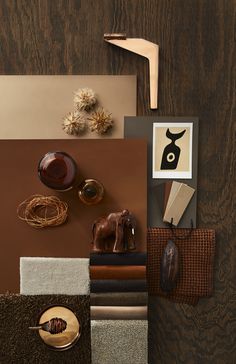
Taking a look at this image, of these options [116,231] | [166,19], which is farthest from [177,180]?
[166,19]

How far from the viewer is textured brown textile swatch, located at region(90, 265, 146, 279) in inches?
44.9

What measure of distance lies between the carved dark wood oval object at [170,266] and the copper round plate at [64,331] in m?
0.31

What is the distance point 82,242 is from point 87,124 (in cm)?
38

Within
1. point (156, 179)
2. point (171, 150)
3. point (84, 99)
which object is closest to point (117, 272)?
point (156, 179)

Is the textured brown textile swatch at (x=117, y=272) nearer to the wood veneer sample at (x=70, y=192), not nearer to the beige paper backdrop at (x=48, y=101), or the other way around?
the wood veneer sample at (x=70, y=192)

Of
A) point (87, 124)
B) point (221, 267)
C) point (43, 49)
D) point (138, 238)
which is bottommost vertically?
point (221, 267)

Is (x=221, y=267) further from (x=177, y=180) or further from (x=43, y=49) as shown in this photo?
(x=43, y=49)

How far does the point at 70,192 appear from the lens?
1.18 m

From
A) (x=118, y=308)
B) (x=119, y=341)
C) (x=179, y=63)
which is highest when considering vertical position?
(x=179, y=63)

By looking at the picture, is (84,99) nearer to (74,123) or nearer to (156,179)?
(74,123)

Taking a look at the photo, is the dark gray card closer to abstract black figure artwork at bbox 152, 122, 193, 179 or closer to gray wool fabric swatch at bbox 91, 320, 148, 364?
abstract black figure artwork at bbox 152, 122, 193, 179

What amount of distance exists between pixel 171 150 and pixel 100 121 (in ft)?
0.80

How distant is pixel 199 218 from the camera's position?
1204mm

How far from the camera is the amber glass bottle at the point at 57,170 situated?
43.7 inches
